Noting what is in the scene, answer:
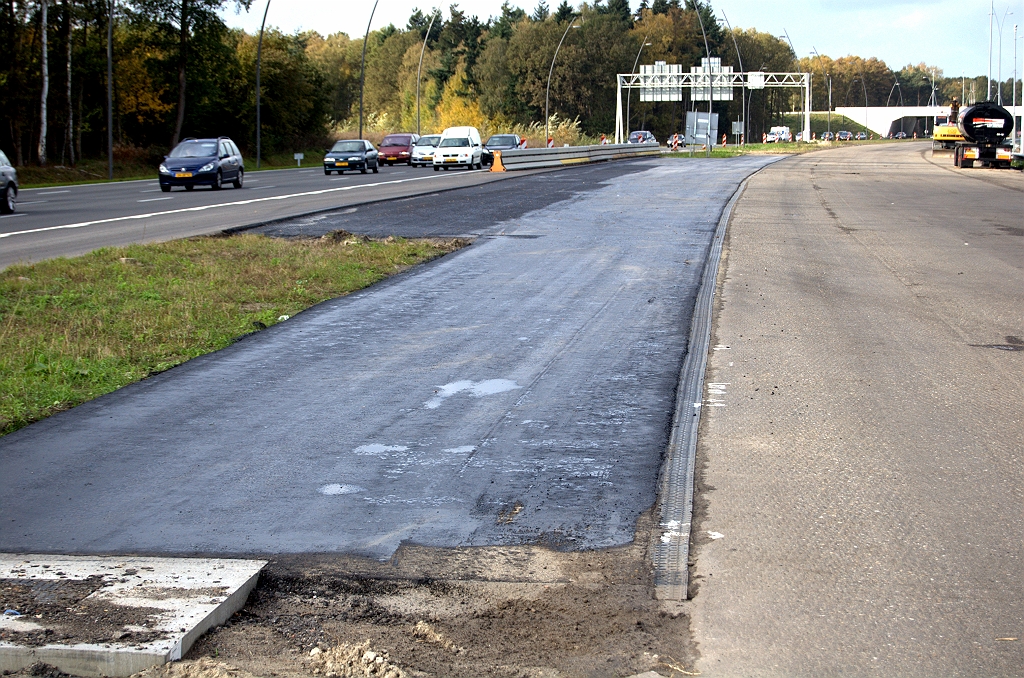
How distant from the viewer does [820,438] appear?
6535 millimetres

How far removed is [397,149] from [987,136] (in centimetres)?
2954

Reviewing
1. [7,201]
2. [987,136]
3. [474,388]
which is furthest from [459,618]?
[987,136]

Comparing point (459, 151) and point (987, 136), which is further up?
point (987, 136)

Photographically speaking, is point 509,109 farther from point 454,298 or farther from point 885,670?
point 885,670

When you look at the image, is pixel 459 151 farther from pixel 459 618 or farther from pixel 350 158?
pixel 459 618

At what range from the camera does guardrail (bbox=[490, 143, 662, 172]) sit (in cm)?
4612

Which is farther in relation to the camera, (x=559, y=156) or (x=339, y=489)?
(x=559, y=156)

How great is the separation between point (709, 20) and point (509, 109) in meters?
44.7

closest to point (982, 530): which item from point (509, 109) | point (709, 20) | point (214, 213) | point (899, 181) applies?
point (214, 213)

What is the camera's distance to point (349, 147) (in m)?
47.2

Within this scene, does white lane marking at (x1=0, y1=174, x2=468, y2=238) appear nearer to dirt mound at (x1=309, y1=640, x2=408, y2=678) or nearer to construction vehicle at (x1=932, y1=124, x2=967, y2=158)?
dirt mound at (x1=309, y1=640, x2=408, y2=678)

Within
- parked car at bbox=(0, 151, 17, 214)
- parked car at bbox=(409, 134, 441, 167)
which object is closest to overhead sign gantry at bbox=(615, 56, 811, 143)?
parked car at bbox=(409, 134, 441, 167)

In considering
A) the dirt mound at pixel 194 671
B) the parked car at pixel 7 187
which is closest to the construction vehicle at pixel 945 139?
the parked car at pixel 7 187

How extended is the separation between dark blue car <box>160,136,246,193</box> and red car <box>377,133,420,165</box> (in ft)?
77.2
